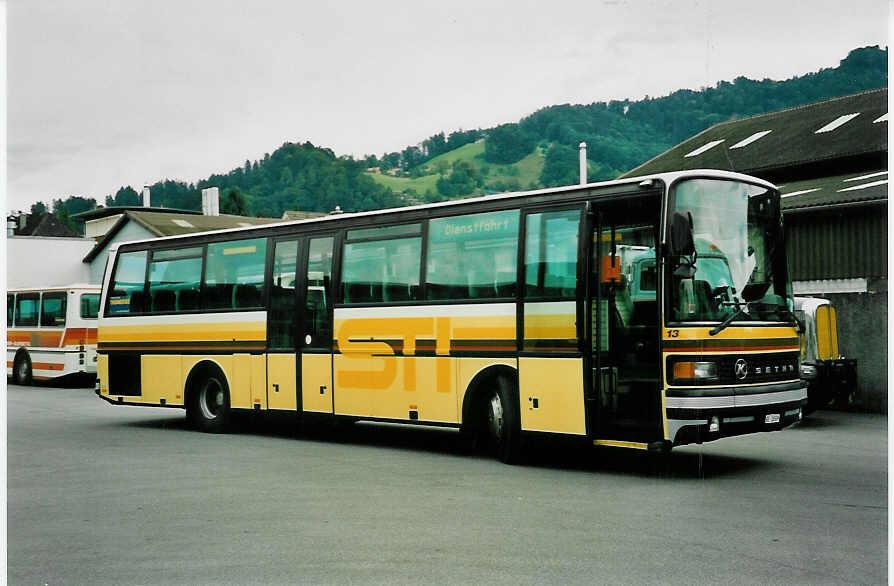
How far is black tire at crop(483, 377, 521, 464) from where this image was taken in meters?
12.0

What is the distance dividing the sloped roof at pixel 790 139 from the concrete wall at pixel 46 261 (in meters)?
32.4

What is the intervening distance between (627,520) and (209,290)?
960 centimetres

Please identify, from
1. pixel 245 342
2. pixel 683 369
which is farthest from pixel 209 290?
pixel 683 369

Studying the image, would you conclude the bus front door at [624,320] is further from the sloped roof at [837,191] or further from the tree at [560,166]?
the tree at [560,166]

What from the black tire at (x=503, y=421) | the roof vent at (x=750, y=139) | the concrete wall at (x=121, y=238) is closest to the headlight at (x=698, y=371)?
the black tire at (x=503, y=421)

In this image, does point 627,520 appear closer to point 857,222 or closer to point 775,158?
point 857,222

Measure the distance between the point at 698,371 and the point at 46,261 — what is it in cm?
5026

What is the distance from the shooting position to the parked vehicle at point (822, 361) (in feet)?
54.0

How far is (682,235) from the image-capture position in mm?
10352

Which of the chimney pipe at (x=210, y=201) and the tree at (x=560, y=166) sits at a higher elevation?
the chimney pipe at (x=210, y=201)

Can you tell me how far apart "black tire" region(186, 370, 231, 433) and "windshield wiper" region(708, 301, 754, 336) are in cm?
826

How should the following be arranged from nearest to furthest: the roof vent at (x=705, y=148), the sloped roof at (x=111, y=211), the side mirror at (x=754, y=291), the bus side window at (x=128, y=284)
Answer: the side mirror at (x=754, y=291) → the bus side window at (x=128, y=284) → the roof vent at (x=705, y=148) → the sloped roof at (x=111, y=211)

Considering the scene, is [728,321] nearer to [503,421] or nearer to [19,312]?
[503,421]

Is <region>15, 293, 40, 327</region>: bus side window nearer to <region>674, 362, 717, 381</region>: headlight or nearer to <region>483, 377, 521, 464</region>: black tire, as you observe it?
<region>483, 377, 521, 464</region>: black tire
